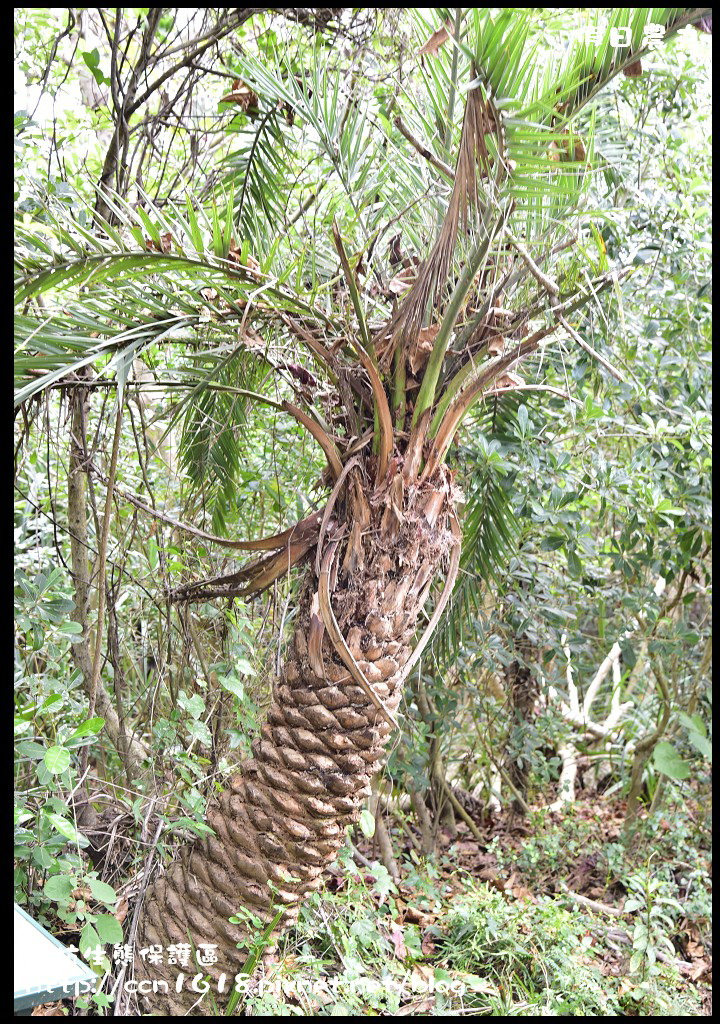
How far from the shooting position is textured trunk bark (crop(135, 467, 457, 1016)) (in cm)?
211

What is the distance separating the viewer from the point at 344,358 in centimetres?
216

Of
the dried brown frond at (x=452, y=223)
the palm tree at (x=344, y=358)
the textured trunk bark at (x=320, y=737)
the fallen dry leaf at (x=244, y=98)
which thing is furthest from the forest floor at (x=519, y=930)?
the fallen dry leaf at (x=244, y=98)

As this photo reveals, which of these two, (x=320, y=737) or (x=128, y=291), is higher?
(x=128, y=291)

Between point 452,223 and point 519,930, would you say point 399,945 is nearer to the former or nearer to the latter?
point 519,930

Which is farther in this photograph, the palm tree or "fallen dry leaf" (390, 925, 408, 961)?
"fallen dry leaf" (390, 925, 408, 961)

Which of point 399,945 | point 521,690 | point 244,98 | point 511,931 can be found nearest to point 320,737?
point 399,945

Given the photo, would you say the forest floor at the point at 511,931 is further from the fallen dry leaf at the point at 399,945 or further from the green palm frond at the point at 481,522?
the green palm frond at the point at 481,522

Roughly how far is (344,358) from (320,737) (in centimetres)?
100

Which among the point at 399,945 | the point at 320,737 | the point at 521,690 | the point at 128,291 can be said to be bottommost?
the point at 399,945

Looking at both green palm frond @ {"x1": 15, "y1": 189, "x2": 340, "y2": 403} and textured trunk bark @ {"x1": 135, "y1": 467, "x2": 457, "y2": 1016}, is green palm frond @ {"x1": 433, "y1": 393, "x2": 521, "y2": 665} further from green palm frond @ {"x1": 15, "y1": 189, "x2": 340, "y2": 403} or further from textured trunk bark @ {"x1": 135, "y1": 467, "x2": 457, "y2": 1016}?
green palm frond @ {"x1": 15, "y1": 189, "x2": 340, "y2": 403}

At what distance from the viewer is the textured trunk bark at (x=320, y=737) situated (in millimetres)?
2107

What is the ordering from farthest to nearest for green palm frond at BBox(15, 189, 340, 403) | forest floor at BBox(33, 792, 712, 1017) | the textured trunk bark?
forest floor at BBox(33, 792, 712, 1017), the textured trunk bark, green palm frond at BBox(15, 189, 340, 403)

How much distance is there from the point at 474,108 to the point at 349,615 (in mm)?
1212

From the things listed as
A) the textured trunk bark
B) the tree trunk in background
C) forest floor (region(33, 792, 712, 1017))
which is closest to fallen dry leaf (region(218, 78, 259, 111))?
the textured trunk bark
